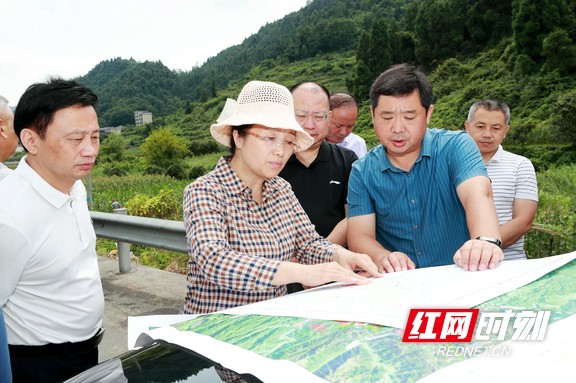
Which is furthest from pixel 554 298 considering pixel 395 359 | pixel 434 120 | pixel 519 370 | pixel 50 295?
pixel 434 120

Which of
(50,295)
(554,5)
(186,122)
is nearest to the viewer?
(50,295)

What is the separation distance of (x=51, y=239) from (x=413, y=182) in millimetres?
1446

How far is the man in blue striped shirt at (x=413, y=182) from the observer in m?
2.13

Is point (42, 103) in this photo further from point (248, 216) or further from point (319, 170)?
point (319, 170)

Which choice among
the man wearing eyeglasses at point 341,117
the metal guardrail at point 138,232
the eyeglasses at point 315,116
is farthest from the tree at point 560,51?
the eyeglasses at point 315,116

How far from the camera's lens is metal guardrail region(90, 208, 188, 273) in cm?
395

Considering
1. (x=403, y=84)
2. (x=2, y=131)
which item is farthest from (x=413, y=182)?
(x=2, y=131)

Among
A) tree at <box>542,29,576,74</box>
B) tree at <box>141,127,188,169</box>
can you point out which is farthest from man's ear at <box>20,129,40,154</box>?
tree at <box>141,127,188,169</box>

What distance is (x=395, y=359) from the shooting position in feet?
3.11

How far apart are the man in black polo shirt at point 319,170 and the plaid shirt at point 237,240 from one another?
754 millimetres

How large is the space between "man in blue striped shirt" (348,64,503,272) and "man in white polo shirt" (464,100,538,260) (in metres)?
1.10

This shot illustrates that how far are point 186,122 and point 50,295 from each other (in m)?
91.0

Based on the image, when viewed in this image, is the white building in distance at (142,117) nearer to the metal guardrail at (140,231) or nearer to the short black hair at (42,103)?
the metal guardrail at (140,231)

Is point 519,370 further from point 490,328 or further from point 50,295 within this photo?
point 50,295
